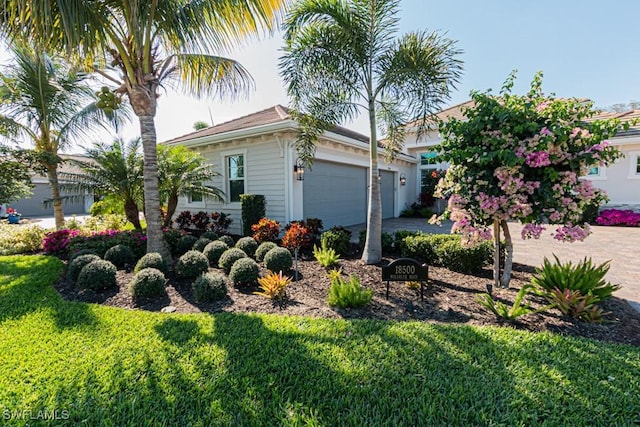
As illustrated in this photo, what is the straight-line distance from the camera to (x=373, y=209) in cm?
587

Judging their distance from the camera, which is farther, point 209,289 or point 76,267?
point 76,267

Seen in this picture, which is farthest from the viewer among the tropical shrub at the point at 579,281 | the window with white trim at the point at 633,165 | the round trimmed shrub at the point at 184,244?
the window with white trim at the point at 633,165

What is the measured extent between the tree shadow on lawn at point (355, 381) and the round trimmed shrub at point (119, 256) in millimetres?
3375

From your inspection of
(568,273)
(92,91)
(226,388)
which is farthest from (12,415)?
(92,91)

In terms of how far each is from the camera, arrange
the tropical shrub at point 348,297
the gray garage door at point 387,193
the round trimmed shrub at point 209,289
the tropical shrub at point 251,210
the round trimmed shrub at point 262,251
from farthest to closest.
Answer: the gray garage door at point 387,193 → the tropical shrub at point 251,210 → the round trimmed shrub at point 262,251 → the round trimmed shrub at point 209,289 → the tropical shrub at point 348,297

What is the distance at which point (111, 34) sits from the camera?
16.1ft

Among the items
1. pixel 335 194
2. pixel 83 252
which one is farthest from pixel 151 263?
pixel 335 194

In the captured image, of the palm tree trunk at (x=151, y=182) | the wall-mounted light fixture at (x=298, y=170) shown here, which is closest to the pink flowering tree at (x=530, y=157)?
the wall-mounted light fixture at (x=298, y=170)

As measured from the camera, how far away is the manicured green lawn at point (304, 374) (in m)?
1.97

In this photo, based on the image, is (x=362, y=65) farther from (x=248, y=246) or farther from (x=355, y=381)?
(x=355, y=381)

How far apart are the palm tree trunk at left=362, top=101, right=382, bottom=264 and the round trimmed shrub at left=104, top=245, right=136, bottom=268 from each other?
4.87m

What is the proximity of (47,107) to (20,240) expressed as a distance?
397cm

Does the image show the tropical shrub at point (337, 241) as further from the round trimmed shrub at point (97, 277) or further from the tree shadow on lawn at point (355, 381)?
the round trimmed shrub at point (97, 277)

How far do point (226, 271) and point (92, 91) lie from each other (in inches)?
343
